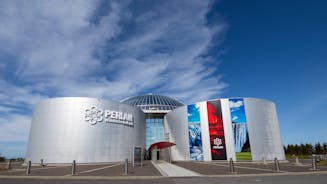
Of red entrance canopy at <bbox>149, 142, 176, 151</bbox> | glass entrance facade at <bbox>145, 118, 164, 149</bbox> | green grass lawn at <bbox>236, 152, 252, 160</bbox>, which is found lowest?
green grass lawn at <bbox>236, 152, 252, 160</bbox>

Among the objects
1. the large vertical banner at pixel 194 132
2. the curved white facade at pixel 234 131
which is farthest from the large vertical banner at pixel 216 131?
the large vertical banner at pixel 194 132

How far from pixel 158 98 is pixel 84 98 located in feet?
85.3

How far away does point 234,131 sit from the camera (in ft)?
106

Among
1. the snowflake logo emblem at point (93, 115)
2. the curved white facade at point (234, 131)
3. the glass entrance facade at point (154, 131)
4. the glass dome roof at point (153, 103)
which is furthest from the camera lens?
the glass dome roof at point (153, 103)

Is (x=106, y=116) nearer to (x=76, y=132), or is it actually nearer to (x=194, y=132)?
(x=76, y=132)

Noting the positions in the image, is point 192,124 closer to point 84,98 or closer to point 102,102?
point 102,102

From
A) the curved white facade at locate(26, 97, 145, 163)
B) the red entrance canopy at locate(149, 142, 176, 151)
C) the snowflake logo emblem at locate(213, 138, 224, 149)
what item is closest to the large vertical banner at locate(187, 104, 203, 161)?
the snowflake logo emblem at locate(213, 138, 224, 149)

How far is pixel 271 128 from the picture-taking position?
33906mm

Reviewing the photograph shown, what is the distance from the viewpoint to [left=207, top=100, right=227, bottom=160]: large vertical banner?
3244 cm

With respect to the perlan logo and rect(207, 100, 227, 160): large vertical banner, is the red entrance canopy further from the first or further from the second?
rect(207, 100, 227, 160): large vertical banner

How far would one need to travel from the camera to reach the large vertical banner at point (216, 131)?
106ft

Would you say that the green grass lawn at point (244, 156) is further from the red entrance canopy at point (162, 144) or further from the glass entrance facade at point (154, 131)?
the glass entrance facade at point (154, 131)

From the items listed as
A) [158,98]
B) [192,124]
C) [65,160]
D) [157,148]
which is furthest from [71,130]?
[158,98]

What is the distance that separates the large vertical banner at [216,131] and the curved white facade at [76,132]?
14.6 metres
